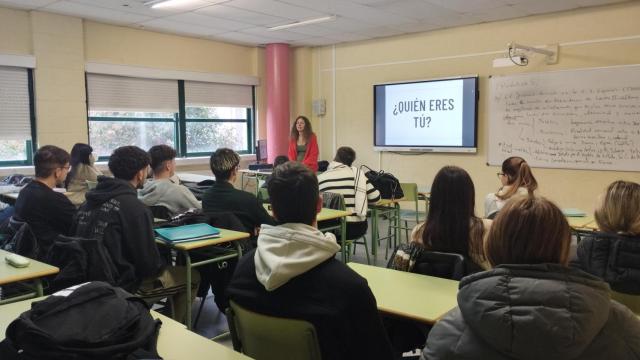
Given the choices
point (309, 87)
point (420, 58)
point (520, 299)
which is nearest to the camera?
point (520, 299)

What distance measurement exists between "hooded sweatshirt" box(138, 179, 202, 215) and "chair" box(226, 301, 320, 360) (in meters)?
2.02

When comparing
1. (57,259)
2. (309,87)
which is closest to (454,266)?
(57,259)

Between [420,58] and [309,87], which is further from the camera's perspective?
[309,87]

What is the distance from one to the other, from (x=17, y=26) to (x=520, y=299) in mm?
6207

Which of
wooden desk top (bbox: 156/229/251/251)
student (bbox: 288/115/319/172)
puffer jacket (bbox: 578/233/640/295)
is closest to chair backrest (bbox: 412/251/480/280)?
puffer jacket (bbox: 578/233/640/295)

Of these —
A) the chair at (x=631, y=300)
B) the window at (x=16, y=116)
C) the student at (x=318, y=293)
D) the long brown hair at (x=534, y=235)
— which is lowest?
the chair at (x=631, y=300)

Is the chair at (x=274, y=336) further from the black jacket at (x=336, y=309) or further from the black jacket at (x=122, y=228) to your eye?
the black jacket at (x=122, y=228)

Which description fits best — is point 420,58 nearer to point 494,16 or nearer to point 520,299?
point 494,16

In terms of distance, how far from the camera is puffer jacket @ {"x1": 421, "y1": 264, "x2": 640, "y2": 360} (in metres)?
1.05

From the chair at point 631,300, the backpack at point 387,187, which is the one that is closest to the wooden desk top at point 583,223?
the chair at point 631,300

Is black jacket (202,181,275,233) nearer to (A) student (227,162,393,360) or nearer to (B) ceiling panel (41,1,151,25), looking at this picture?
(A) student (227,162,393,360)

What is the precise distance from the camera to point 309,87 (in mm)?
8336

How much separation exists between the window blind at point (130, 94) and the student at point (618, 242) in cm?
578

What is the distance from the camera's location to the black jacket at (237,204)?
3.32 metres
